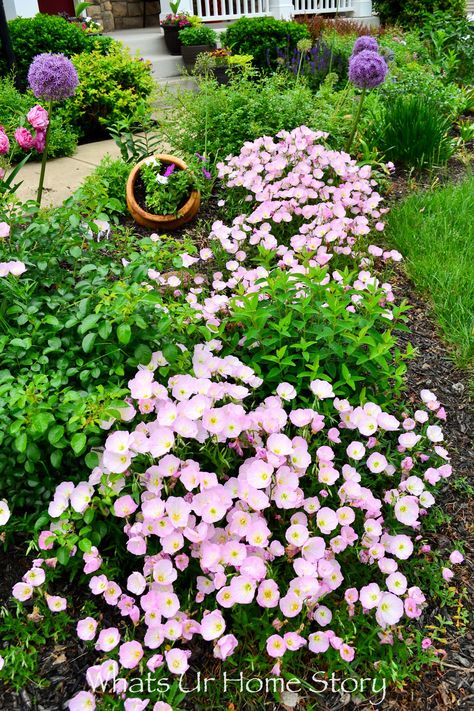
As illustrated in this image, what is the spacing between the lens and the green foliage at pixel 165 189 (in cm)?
382

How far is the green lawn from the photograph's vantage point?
307 cm

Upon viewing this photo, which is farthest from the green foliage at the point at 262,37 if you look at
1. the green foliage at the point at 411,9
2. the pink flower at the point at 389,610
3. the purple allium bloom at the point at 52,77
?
the pink flower at the point at 389,610

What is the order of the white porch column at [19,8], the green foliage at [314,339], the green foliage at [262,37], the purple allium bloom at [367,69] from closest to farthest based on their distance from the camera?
the green foliage at [314,339] → the purple allium bloom at [367,69] → the white porch column at [19,8] → the green foliage at [262,37]

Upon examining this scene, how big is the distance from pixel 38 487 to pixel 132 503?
A: 16.0 inches

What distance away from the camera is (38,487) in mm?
1933

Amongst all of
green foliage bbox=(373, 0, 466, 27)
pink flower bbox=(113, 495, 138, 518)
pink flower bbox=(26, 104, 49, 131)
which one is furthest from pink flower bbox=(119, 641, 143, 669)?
green foliage bbox=(373, 0, 466, 27)

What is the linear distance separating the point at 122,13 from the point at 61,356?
482 inches

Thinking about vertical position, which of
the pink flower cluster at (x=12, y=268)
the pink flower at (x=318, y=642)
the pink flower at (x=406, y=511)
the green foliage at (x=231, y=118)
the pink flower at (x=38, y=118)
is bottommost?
the pink flower at (x=318, y=642)

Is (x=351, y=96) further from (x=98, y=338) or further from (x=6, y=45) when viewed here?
(x=98, y=338)

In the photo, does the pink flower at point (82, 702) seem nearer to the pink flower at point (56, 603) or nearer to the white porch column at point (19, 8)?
the pink flower at point (56, 603)

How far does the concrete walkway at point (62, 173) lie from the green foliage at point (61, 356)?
7.62 ft

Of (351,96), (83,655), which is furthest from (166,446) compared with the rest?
(351,96)

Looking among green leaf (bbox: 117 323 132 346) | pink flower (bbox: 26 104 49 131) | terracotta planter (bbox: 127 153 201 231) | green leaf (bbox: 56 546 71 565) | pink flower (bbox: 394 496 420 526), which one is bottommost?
pink flower (bbox: 394 496 420 526)

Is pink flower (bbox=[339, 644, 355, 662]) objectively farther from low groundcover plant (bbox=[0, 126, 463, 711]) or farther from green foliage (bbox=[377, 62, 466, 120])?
green foliage (bbox=[377, 62, 466, 120])
